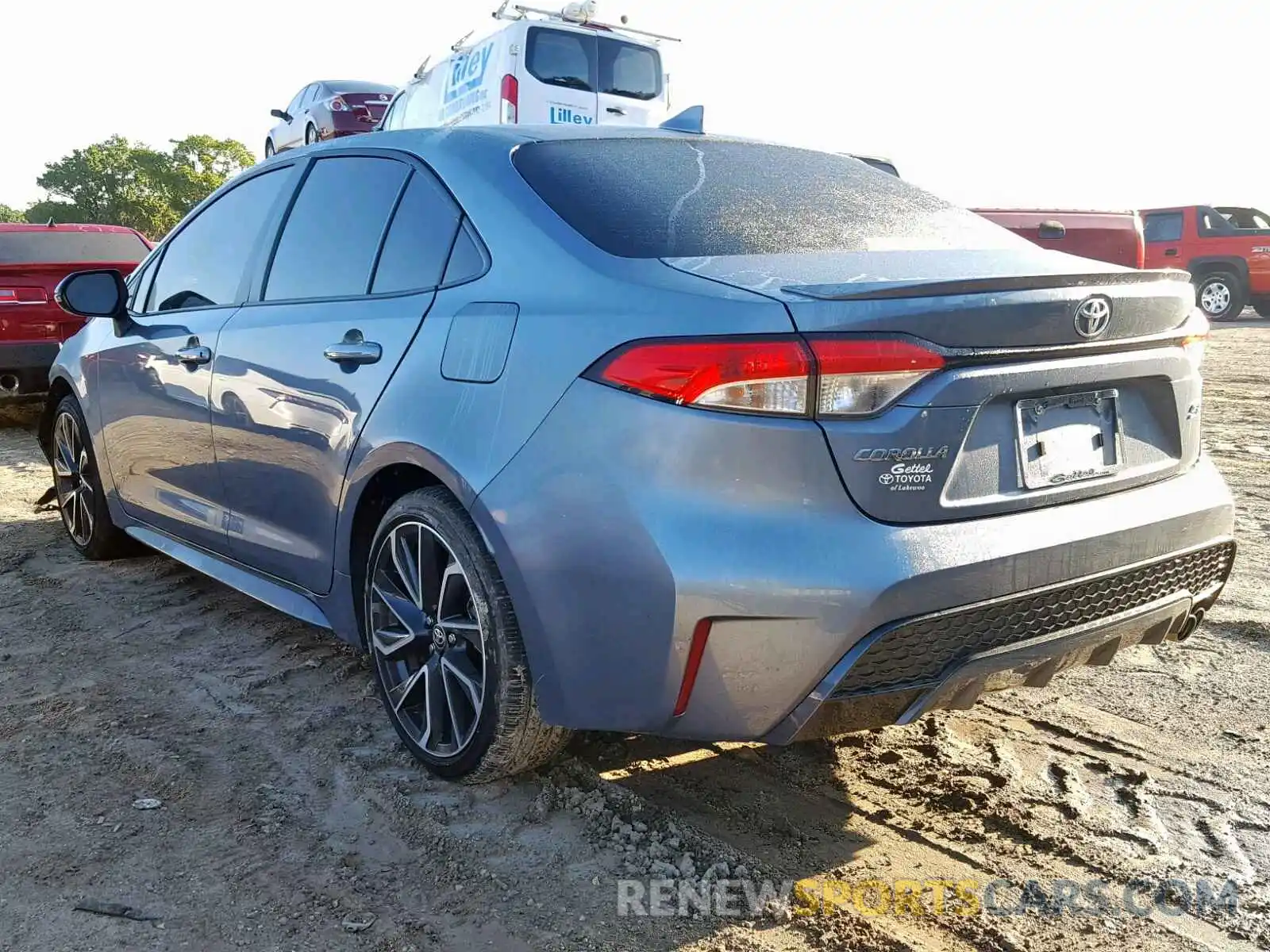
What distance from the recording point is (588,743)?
9.88ft

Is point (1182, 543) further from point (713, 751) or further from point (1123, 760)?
point (713, 751)

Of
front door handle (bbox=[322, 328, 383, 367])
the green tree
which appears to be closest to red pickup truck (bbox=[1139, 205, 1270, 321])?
front door handle (bbox=[322, 328, 383, 367])

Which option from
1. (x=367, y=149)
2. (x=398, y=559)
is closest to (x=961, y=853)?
(x=398, y=559)

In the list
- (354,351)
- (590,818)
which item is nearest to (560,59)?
(354,351)

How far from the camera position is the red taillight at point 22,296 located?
8.15 m

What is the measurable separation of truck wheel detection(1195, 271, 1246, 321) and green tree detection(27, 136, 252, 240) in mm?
39869

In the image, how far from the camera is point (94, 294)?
4.19m

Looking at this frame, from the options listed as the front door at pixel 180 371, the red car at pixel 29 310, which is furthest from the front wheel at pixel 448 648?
the red car at pixel 29 310

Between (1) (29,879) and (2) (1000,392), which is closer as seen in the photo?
(2) (1000,392)

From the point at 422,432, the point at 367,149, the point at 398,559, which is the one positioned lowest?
the point at 398,559

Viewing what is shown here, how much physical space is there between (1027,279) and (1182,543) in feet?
2.43

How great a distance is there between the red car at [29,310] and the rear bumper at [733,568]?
22.8ft

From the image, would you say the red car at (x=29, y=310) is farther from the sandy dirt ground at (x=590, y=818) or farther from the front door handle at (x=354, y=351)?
the front door handle at (x=354, y=351)

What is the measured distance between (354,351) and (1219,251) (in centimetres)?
1838
